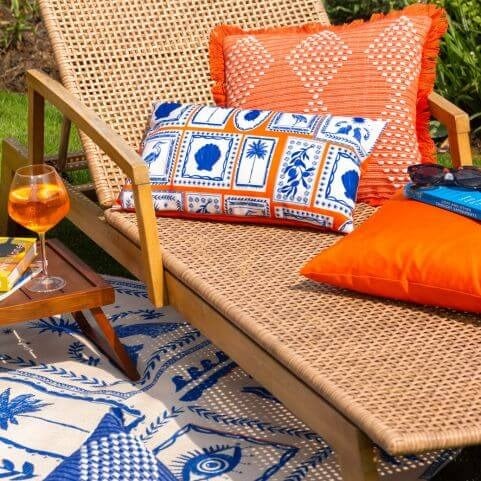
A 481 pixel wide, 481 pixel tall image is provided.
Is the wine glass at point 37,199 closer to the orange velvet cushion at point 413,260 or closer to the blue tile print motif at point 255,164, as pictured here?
the blue tile print motif at point 255,164

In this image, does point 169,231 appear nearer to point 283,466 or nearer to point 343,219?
point 343,219

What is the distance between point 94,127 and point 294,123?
543 millimetres

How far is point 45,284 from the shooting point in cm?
277

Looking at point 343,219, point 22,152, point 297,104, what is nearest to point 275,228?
point 343,219

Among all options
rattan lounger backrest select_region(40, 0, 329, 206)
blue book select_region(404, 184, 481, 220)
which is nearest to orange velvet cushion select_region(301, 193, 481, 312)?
blue book select_region(404, 184, 481, 220)

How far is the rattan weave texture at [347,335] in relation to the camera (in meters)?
1.98

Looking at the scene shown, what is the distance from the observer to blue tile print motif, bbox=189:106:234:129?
3049mm

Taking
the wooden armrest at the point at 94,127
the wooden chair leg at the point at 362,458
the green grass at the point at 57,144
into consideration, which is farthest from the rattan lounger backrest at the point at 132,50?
the wooden chair leg at the point at 362,458

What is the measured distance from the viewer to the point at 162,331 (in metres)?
3.13

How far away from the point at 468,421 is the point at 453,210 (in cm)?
71

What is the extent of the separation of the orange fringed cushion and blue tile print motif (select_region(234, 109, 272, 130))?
16 cm

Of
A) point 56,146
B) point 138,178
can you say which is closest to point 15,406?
point 138,178

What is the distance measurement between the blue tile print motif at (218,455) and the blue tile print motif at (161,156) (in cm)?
74

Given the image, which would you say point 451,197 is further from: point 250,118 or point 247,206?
point 250,118
